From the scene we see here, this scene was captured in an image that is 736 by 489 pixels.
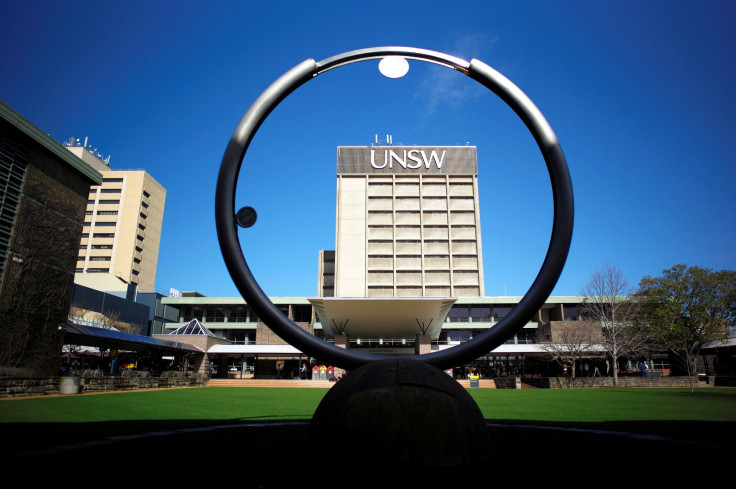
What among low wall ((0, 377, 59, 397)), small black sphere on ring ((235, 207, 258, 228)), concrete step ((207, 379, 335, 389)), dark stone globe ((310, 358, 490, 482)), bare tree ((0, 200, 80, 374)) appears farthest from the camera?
concrete step ((207, 379, 335, 389))

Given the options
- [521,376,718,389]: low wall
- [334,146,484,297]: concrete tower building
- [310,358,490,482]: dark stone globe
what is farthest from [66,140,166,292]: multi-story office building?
[310,358,490,482]: dark stone globe

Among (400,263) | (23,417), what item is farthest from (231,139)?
(400,263)

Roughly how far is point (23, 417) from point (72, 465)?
25.1 ft

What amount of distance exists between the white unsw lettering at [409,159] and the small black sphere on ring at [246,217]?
82795 millimetres

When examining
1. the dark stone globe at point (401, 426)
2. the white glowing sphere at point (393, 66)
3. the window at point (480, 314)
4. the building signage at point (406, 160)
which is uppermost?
the building signage at point (406, 160)

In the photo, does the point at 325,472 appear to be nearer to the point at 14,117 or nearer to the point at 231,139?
the point at 231,139

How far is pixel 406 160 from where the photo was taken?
91.1 meters

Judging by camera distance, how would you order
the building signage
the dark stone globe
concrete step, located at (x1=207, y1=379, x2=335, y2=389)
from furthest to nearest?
the building signage, concrete step, located at (x1=207, y1=379, x2=335, y2=389), the dark stone globe

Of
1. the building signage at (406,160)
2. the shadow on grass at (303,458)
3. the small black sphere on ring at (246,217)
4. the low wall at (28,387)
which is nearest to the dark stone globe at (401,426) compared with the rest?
the shadow on grass at (303,458)

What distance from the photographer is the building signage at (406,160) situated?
9006 centimetres

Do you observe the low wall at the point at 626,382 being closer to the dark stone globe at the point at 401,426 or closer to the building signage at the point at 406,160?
the dark stone globe at the point at 401,426

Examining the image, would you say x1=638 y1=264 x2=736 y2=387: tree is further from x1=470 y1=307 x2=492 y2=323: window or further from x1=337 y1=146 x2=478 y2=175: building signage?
x1=337 y1=146 x2=478 y2=175: building signage

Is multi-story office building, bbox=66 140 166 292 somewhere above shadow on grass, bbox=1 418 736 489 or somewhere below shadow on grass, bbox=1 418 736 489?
above

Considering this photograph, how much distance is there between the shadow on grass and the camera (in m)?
4.93
